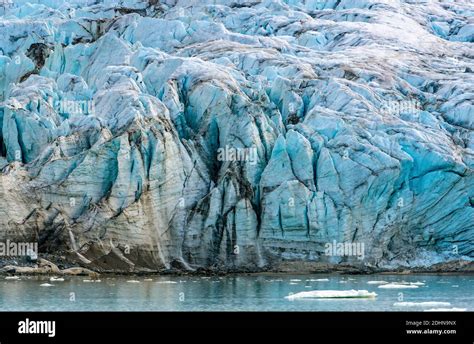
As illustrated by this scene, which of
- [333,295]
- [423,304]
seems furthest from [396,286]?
[423,304]

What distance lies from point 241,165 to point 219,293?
345 inches

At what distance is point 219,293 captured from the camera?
33.8 meters

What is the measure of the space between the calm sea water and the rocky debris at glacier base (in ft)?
4.46

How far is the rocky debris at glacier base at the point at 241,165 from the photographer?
4016 centimetres

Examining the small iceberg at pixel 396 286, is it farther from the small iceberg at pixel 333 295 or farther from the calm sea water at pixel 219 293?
the small iceberg at pixel 333 295

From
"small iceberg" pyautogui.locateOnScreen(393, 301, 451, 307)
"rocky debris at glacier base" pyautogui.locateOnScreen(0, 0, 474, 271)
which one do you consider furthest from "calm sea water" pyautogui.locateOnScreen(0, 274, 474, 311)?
"rocky debris at glacier base" pyautogui.locateOnScreen(0, 0, 474, 271)

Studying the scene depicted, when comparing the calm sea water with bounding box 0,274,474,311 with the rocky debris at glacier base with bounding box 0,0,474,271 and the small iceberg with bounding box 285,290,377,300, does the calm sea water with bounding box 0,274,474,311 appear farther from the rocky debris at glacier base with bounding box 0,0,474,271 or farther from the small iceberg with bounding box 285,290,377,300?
the rocky debris at glacier base with bounding box 0,0,474,271

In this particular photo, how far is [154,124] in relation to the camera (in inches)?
1645

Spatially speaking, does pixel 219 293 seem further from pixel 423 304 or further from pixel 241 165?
pixel 241 165

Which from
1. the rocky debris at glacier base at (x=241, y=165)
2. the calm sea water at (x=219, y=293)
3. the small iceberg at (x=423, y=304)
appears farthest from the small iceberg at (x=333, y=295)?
the rocky debris at glacier base at (x=241, y=165)

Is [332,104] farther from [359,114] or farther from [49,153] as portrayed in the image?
[49,153]

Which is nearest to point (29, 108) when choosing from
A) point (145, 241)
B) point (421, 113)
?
point (145, 241)

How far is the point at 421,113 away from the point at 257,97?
6.58 metres
